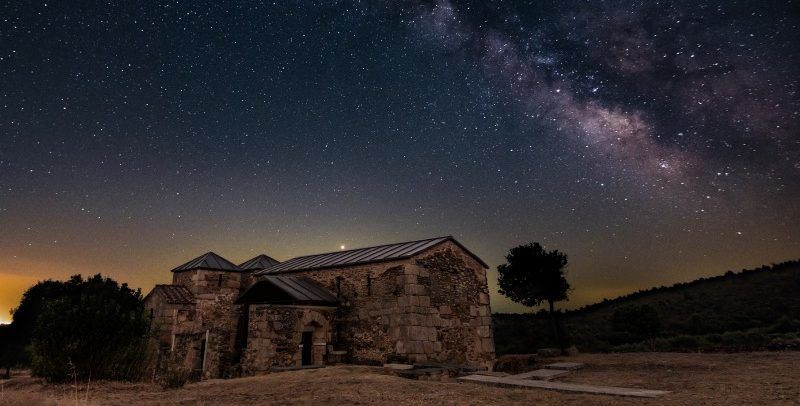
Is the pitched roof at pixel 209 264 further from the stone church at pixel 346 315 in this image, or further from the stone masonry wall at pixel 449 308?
the stone masonry wall at pixel 449 308

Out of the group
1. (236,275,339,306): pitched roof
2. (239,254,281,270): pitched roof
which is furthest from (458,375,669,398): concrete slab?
(239,254,281,270): pitched roof

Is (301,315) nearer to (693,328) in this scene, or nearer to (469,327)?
(469,327)

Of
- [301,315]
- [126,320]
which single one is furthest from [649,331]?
[126,320]

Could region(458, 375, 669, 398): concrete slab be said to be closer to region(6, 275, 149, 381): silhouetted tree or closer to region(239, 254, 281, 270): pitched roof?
region(6, 275, 149, 381): silhouetted tree

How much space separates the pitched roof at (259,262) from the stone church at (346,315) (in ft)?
8.91

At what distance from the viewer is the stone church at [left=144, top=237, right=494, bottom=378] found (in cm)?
1378

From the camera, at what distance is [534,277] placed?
2706cm

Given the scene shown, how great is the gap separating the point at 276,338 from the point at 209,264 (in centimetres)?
901

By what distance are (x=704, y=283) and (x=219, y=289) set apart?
4880cm

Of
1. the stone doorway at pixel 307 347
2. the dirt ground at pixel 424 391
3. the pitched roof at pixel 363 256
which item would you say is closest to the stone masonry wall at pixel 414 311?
the pitched roof at pixel 363 256

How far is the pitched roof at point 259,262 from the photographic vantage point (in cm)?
2200

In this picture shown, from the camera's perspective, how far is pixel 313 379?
9445 millimetres

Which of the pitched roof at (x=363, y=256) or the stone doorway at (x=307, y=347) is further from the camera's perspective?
the pitched roof at (x=363, y=256)

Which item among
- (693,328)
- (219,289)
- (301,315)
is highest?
(219,289)
